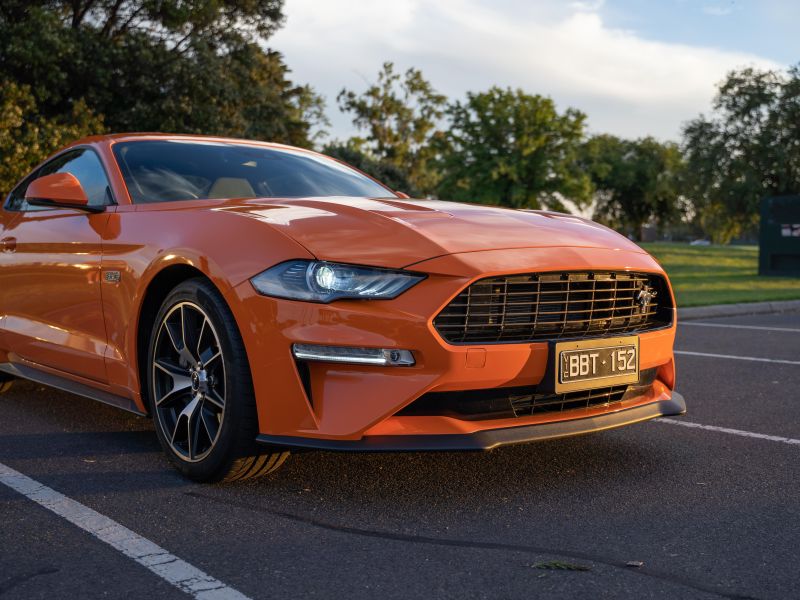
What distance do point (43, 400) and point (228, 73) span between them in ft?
74.3

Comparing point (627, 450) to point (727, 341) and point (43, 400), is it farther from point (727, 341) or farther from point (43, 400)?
point (727, 341)

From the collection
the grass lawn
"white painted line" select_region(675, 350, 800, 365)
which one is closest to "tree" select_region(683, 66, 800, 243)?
the grass lawn

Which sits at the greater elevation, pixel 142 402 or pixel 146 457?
pixel 142 402

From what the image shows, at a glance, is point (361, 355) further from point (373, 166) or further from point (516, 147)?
point (516, 147)

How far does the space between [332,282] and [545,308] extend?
82cm

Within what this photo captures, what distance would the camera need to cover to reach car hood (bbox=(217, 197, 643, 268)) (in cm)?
335

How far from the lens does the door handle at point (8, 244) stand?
5.09 m

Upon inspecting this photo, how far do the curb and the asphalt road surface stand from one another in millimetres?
6960

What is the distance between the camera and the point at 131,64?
25.2 m

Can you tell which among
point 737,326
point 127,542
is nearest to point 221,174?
Answer: point 127,542

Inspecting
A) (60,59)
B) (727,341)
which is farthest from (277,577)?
(60,59)

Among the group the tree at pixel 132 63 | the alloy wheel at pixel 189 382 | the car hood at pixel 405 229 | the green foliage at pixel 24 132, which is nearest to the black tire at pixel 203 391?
the alloy wheel at pixel 189 382

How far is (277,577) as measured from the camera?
8.68ft

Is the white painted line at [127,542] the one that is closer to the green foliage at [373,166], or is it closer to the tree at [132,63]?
the tree at [132,63]
